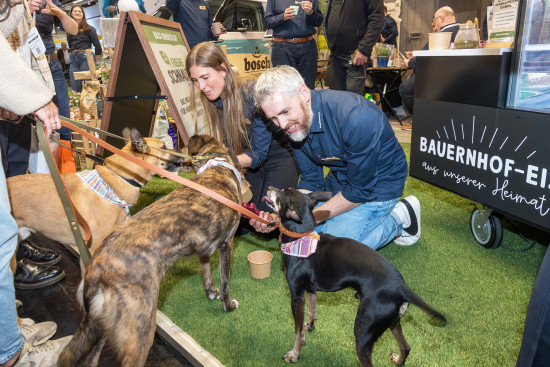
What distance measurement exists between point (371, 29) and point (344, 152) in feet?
11.4

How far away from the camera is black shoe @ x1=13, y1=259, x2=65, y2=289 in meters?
3.05

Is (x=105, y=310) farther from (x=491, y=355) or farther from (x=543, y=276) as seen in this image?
(x=491, y=355)

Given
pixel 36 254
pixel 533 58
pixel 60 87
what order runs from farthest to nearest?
1. pixel 60 87
2. pixel 36 254
3. pixel 533 58

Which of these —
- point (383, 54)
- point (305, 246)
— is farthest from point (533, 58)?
point (383, 54)

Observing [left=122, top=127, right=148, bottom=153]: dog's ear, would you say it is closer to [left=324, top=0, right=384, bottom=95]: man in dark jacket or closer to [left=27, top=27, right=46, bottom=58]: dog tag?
[left=27, top=27, right=46, bottom=58]: dog tag

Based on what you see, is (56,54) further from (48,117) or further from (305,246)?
(305,246)

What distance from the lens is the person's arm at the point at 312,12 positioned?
17.5 ft

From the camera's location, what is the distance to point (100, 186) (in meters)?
2.66

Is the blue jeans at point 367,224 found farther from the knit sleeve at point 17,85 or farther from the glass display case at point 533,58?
the knit sleeve at point 17,85

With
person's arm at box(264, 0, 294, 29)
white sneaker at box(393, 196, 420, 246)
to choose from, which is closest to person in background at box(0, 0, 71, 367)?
white sneaker at box(393, 196, 420, 246)

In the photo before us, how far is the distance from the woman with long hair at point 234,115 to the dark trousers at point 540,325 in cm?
251

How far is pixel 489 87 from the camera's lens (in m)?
2.72

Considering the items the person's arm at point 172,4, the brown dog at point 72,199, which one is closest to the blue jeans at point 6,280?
the brown dog at point 72,199

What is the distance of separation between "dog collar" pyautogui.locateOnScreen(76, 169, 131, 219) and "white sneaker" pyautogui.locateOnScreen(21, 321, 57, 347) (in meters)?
0.90
